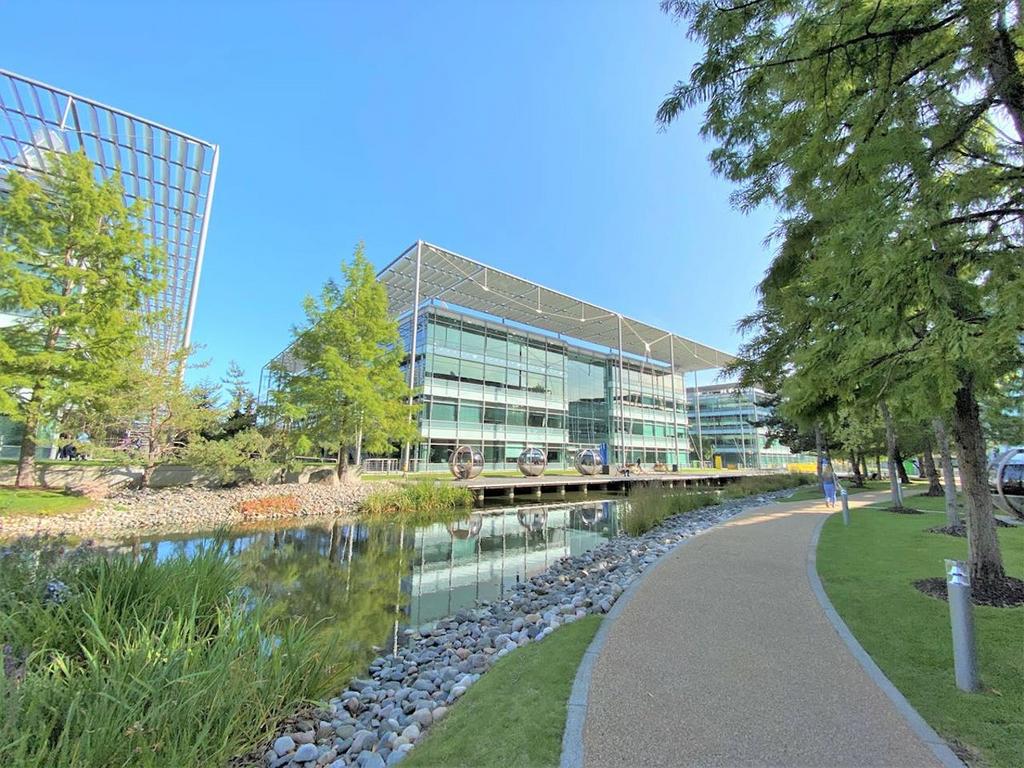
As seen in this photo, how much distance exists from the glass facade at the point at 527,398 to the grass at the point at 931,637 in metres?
23.0

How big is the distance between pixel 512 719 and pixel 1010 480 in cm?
1106

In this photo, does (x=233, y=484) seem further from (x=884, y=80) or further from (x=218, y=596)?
(x=884, y=80)

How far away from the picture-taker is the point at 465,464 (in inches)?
980

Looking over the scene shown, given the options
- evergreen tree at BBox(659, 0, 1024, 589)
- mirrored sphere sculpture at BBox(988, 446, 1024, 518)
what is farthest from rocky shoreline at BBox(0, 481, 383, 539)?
mirrored sphere sculpture at BBox(988, 446, 1024, 518)

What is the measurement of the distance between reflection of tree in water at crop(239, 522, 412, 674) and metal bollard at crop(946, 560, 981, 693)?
5293 mm

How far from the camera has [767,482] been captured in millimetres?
26750

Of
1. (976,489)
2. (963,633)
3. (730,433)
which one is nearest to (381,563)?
(963,633)

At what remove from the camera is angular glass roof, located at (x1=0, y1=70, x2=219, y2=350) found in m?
17.0

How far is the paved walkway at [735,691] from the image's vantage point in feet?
8.45

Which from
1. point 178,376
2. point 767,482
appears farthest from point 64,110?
point 767,482

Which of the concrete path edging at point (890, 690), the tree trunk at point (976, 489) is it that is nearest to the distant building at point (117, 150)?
the concrete path edging at point (890, 690)

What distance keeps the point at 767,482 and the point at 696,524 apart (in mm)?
16969

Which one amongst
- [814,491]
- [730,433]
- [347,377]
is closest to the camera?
[347,377]

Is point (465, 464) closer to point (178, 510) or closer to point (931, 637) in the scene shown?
point (178, 510)
